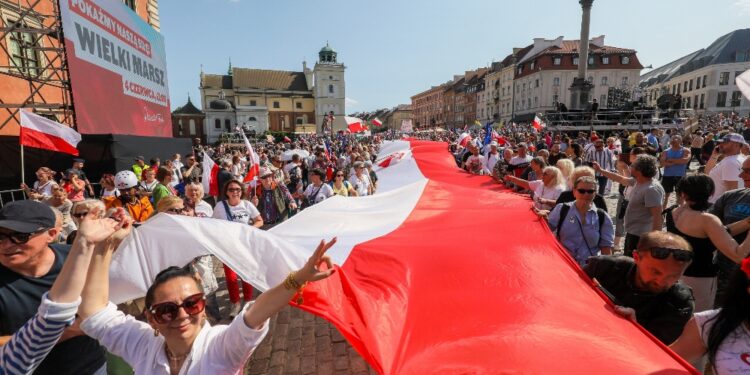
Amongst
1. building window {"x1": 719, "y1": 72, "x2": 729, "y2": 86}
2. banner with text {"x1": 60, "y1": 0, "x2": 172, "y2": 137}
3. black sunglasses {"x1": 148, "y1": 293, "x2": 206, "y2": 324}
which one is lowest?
black sunglasses {"x1": 148, "y1": 293, "x2": 206, "y2": 324}

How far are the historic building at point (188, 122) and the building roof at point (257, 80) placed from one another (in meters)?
12.5

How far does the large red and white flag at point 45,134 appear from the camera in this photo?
6410mm

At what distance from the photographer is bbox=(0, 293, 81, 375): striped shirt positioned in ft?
5.20

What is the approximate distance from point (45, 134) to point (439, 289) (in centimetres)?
775

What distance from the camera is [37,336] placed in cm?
164

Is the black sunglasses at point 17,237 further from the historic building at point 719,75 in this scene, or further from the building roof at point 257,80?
the building roof at point 257,80

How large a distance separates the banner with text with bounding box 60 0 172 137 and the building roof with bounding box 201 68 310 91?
7341cm

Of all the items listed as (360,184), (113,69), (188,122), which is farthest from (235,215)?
(188,122)

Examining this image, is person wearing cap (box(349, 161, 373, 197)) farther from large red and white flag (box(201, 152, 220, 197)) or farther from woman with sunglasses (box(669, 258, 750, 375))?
woman with sunglasses (box(669, 258, 750, 375))

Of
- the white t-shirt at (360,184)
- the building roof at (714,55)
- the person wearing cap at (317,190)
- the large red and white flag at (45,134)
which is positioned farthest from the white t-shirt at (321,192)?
the building roof at (714,55)

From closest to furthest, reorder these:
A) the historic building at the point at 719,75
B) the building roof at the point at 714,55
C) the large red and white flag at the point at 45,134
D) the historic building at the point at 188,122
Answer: the large red and white flag at the point at 45,134, the historic building at the point at 719,75, the building roof at the point at 714,55, the historic building at the point at 188,122

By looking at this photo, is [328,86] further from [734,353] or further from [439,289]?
[734,353]

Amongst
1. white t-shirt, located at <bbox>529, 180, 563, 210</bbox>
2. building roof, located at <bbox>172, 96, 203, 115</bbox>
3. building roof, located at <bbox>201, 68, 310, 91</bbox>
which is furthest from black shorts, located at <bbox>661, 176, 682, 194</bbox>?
building roof, located at <bbox>201, 68, 310, 91</bbox>

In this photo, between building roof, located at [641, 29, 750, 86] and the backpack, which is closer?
the backpack
